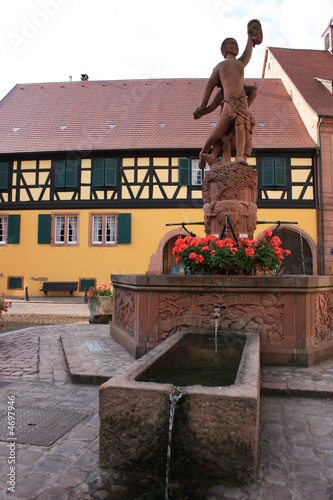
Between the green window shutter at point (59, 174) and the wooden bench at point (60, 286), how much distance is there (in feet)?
15.0

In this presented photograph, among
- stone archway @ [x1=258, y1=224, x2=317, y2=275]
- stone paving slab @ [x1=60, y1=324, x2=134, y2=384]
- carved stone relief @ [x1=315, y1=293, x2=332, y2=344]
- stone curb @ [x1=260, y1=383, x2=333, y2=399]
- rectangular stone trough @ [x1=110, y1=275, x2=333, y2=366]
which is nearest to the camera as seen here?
stone curb @ [x1=260, y1=383, x2=333, y2=399]

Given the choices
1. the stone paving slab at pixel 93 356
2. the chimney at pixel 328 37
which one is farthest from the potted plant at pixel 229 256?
the chimney at pixel 328 37

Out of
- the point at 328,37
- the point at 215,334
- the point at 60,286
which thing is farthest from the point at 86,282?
the point at 328,37

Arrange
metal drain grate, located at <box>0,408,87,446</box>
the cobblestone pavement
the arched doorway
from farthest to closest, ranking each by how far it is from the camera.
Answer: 1. the arched doorway
2. metal drain grate, located at <box>0,408,87,446</box>
3. the cobblestone pavement

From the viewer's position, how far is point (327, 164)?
18172 millimetres

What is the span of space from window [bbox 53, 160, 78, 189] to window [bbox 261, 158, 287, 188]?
8.73 meters

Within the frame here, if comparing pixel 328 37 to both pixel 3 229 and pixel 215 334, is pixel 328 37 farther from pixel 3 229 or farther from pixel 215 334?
pixel 215 334

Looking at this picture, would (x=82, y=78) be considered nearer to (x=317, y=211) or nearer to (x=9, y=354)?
(x=317, y=211)

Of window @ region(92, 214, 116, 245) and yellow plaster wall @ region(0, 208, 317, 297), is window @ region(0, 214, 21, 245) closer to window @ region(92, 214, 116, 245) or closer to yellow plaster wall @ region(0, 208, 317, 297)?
yellow plaster wall @ region(0, 208, 317, 297)

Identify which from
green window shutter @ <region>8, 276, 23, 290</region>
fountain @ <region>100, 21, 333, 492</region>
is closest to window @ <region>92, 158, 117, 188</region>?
green window shutter @ <region>8, 276, 23, 290</region>

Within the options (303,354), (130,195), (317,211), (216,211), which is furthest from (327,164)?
(303,354)

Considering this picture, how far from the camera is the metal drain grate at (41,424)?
2822 mm

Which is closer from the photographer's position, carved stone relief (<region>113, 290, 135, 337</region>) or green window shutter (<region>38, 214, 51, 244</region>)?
carved stone relief (<region>113, 290, 135, 337</region>)

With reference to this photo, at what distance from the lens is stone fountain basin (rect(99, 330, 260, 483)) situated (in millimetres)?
2223
